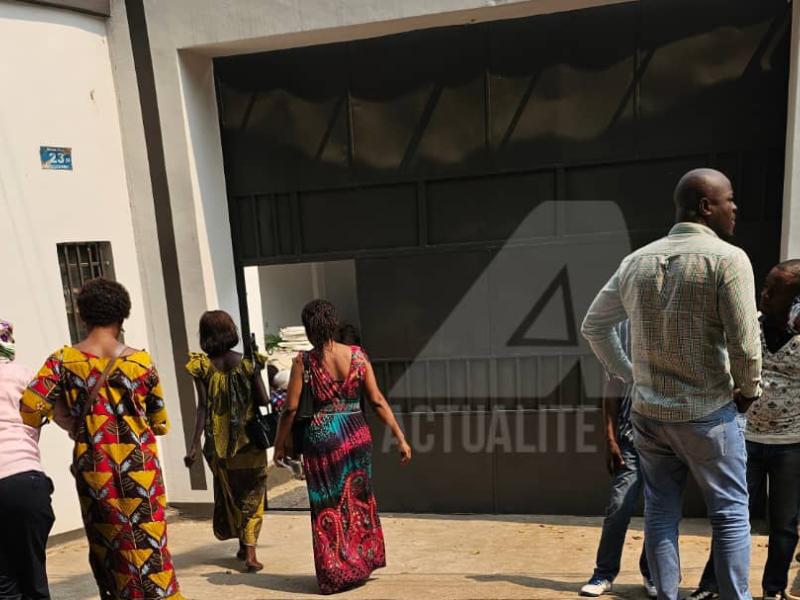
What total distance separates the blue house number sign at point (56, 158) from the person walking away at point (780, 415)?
182 inches

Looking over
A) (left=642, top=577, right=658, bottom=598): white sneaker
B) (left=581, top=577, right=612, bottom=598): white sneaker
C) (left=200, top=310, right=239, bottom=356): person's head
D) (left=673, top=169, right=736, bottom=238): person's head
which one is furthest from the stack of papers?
(left=673, top=169, right=736, bottom=238): person's head

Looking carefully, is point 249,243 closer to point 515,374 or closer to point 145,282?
point 145,282

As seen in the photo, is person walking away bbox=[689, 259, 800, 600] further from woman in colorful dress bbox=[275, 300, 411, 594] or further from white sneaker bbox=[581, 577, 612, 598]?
woman in colorful dress bbox=[275, 300, 411, 594]

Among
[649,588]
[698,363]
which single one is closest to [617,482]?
[649,588]

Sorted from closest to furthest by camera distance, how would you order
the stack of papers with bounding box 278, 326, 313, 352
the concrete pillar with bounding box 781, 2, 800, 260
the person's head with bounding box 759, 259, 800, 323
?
the person's head with bounding box 759, 259, 800, 323 → the concrete pillar with bounding box 781, 2, 800, 260 → the stack of papers with bounding box 278, 326, 313, 352

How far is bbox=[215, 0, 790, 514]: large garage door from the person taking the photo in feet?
14.0

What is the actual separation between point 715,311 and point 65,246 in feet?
14.6

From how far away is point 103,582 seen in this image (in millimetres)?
2975

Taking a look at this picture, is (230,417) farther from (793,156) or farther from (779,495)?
(793,156)

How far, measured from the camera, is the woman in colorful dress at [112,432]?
108 inches

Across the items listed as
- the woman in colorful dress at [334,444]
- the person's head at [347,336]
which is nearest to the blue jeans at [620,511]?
the woman in colorful dress at [334,444]

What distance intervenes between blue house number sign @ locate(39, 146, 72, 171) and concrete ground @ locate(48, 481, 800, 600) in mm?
2810

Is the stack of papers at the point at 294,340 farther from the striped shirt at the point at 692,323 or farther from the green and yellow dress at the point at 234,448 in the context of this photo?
the striped shirt at the point at 692,323

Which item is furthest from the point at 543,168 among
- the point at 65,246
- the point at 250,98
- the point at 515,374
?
the point at 65,246
